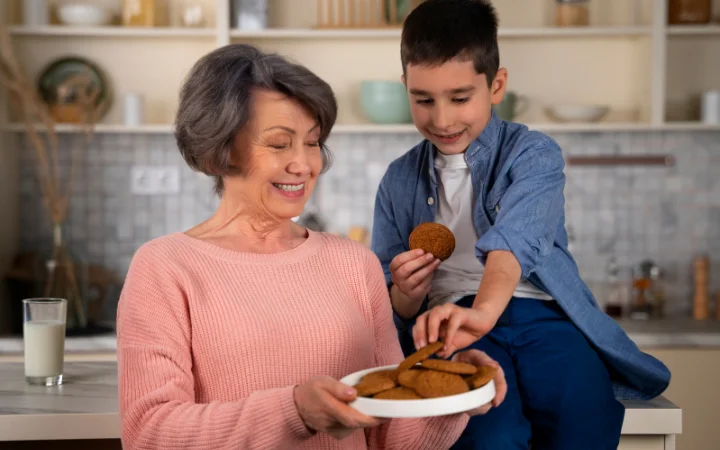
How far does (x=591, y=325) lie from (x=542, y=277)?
142 mm

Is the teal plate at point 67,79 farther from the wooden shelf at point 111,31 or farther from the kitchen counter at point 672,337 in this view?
the kitchen counter at point 672,337

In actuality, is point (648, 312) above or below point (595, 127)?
below

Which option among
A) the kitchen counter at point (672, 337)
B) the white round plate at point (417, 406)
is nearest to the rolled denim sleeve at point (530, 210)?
the white round plate at point (417, 406)

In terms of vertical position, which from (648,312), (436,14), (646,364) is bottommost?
(648,312)

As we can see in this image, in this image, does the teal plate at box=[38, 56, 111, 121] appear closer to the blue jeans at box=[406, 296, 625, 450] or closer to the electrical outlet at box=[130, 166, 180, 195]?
the electrical outlet at box=[130, 166, 180, 195]

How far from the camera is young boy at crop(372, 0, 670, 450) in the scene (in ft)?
5.33

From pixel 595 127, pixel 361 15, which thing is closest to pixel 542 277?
pixel 595 127

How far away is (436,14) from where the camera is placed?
1807 millimetres

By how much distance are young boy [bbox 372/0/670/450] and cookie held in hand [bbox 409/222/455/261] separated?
0.03 meters

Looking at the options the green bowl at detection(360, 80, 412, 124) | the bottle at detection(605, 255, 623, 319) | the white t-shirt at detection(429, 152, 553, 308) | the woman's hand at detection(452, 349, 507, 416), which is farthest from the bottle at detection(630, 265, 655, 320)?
the woman's hand at detection(452, 349, 507, 416)

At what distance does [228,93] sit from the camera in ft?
4.87

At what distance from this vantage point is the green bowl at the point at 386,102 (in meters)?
3.48

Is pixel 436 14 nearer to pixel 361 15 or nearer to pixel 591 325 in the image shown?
pixel 591 325

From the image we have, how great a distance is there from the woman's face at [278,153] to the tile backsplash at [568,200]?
221 centimetres
